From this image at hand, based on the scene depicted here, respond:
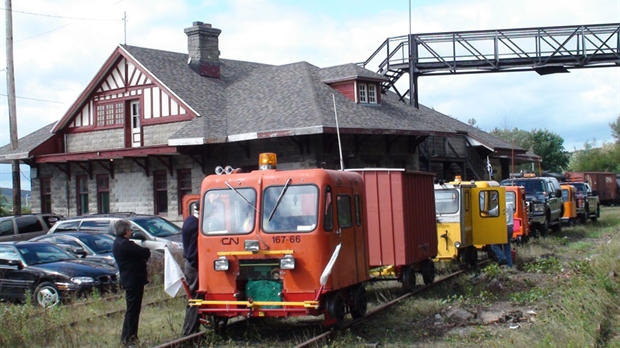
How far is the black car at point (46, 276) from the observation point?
598 inches

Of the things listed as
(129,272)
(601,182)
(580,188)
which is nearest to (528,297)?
(129,272)

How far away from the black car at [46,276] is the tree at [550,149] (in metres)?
65.2

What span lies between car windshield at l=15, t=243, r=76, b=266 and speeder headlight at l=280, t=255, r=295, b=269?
7738mm

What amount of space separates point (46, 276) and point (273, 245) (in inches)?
261

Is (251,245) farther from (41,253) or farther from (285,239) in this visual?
(41,253)

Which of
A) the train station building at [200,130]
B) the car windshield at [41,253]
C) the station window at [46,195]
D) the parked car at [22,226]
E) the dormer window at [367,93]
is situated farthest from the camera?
the station window at [46,195]

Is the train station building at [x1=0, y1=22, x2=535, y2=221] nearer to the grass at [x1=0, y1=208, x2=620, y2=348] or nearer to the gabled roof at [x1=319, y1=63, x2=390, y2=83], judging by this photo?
the gabled roof at [x1=319, y1=63, x2=390, y2=83]

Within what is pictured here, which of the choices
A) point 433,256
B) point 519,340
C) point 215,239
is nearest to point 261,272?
point 215,239

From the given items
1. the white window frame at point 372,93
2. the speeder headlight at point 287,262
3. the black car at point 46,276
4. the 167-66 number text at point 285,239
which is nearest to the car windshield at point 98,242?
the black car at point 46,276

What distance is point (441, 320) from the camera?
40.2 feet

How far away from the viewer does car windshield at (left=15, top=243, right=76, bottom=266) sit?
53.5 ft

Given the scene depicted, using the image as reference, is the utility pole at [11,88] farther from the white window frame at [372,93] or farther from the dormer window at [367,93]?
the white window frame at [372,93]

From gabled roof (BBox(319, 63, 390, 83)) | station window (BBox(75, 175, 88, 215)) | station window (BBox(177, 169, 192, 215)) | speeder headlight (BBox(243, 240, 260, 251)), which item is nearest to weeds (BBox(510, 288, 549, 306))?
speeder headlight (BBox(243, 240, 260, 251))

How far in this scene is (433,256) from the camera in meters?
16.3
